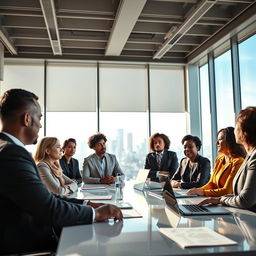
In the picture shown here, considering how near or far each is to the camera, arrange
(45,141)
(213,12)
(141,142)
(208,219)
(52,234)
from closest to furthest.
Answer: (52,234), (208,219), (45,141), (213,12), (141,142)

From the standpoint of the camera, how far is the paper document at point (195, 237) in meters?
1.20

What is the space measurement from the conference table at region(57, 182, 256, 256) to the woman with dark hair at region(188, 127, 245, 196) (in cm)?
71

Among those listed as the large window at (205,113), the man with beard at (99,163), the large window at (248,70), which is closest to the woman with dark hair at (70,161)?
the man with beard at (99,163)

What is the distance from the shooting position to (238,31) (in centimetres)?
499

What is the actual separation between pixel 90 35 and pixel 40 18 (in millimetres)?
1004

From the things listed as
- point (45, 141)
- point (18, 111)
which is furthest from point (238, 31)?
point (18, 111)

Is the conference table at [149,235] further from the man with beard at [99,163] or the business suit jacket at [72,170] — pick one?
the business suit jacket at [72,170]

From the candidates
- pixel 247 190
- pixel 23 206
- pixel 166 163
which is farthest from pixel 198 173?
pixel 23 206

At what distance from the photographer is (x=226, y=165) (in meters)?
2.71

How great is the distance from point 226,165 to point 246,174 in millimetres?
637

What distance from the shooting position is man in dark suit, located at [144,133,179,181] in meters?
4.58

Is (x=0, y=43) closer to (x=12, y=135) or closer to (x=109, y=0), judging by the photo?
(x=109, y=0)

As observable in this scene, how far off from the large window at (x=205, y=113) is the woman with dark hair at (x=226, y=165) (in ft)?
11.4

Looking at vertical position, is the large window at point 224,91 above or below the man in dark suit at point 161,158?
above
